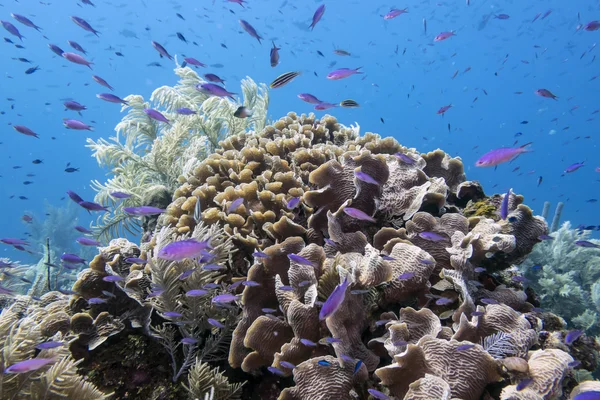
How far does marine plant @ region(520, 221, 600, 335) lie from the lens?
27.8ft

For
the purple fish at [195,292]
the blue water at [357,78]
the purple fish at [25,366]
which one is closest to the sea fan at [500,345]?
the purple fish at [195,292]

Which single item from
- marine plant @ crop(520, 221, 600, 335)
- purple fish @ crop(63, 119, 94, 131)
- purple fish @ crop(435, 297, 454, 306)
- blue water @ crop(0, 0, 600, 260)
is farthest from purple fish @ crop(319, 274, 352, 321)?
blue water @ crop(0, 0, 600, 260)

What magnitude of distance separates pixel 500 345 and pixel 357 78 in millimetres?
150495

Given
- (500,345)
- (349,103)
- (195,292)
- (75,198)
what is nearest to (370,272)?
(500,345)

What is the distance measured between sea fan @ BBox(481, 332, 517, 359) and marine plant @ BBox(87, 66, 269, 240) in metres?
4.44

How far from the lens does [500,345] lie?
2.11 m

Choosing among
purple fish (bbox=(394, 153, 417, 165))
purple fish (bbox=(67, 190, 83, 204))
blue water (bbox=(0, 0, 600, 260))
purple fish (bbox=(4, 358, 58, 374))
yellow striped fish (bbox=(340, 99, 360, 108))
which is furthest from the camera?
blue water (bbox=(0, 0, 600, 260))

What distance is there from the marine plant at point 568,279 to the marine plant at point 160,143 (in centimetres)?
719

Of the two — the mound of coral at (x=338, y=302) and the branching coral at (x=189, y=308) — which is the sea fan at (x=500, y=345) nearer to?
the mound of coral at (x=338, y=302)

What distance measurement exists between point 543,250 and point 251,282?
1141cm

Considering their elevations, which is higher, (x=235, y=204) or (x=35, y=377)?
(x=235, y=204)

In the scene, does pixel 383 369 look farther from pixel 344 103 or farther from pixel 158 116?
pixel 158 116

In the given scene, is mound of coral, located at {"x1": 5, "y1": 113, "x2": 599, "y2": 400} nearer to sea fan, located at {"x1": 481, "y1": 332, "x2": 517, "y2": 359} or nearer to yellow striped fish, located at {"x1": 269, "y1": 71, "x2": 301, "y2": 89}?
sea fan, located at {"x1": 481, "y1": 332, "x2": 517, "y2": 359}

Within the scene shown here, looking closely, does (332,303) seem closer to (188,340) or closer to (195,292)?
(195,292)
